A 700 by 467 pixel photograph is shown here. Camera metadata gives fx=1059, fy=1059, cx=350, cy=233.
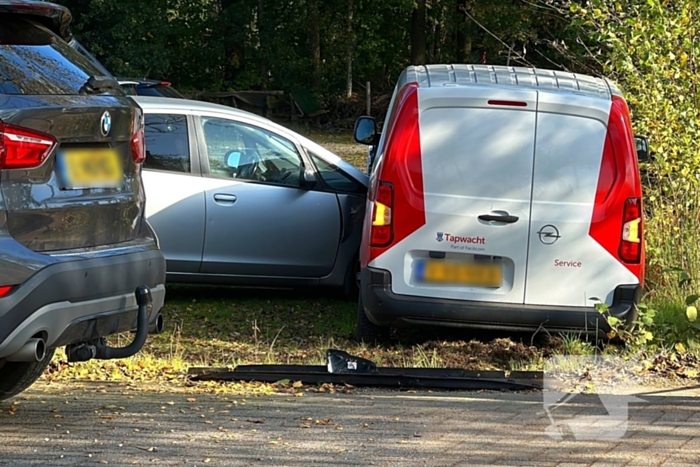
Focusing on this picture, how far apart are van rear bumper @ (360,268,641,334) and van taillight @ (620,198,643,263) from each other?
210mm

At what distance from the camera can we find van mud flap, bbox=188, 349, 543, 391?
21.1 ft

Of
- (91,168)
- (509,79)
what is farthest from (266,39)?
(91,168)

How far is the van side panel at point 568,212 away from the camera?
6.96m

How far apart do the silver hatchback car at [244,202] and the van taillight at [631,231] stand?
270 cm

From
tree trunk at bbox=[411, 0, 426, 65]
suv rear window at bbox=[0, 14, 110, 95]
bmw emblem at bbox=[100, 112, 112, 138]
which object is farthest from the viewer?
tree trunk at bbox=[411, 0, 426, 65]

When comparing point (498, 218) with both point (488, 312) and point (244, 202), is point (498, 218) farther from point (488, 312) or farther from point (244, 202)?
point (244, 202)

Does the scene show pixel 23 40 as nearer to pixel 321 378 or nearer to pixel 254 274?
pixel 321 378

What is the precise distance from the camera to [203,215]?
8.77 m

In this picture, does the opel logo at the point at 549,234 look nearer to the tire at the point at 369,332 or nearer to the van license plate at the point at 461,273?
the van license plate at the point at 461,273

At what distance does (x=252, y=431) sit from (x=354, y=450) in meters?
0.57

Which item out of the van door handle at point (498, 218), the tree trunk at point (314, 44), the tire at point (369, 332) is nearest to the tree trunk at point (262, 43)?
the tree trunk at point (314, 44)

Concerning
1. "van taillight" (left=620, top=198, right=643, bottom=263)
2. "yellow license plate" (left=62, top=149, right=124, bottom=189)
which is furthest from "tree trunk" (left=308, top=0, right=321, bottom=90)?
"yellow license plate" (left=62, top=149, right=124, bottom=189)

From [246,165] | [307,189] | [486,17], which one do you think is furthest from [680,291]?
[486,17]

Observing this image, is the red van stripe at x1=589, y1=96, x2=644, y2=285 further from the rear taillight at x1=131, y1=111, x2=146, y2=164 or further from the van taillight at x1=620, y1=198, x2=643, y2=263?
the rear taillight at x1=131, y1=111, x2=146, y2=164
